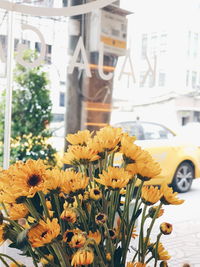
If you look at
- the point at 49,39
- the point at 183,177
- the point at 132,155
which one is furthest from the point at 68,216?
the point at 183,177

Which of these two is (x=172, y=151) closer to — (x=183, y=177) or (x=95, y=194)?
(x=183, y=177)

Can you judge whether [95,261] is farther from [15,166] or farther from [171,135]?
[171,135]

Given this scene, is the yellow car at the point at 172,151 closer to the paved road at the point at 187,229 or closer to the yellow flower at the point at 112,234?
the paved road at the point at 187,229

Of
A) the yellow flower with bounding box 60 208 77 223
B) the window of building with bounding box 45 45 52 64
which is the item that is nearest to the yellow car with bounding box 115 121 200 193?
the window of building with bounding box 45 45 52 64

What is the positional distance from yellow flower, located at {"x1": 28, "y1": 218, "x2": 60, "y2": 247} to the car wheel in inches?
122

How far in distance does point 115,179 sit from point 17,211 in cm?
15

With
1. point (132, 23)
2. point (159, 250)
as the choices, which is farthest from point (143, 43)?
point (159, 250)

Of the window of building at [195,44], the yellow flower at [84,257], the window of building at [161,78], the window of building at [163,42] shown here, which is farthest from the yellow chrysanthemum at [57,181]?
the window of building at [195,44]

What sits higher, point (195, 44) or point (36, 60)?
point (195, 44)

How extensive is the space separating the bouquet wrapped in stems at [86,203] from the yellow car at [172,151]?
8.48 ft

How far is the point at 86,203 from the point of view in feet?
2.11

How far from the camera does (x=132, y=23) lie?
2.74 m

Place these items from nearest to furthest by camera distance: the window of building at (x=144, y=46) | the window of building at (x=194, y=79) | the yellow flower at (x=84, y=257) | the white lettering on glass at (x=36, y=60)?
1. the yellow flower at (x=84, y=257)
2. the white lettering on glass at (x=36, y=60)
3. the window of building at (x=144, y=46)
4. the window of building at (x=194, y=79)

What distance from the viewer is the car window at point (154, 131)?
3417 mm
